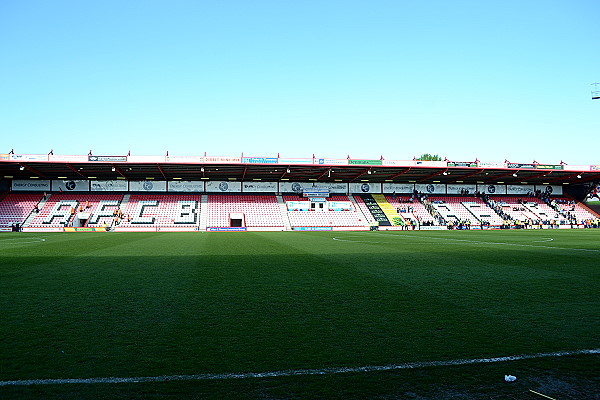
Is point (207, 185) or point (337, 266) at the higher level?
point (207, 185)

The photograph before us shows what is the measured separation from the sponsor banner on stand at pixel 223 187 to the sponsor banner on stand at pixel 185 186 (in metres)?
0.98

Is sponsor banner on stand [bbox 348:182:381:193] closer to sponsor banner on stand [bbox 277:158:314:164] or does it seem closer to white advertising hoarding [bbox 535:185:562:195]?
sponsor banner on stand [bbox 277:158:314:164]

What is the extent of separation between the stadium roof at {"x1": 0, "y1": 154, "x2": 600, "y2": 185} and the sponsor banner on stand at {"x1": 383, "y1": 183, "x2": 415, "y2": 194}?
2.45 ft

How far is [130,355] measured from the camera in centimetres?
410

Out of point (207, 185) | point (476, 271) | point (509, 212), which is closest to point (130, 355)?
point (476, 271)

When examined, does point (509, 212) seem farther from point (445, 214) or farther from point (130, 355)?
point (130, 355)

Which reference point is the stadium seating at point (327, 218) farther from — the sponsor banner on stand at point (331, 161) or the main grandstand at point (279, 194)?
the sponsor banner on stand at point (331, 161)

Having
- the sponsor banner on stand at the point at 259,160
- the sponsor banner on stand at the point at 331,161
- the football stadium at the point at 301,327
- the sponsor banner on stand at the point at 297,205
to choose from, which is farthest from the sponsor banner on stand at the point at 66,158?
the football stadium at the point at 301,327

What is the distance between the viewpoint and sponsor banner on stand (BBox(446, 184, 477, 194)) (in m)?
54.0

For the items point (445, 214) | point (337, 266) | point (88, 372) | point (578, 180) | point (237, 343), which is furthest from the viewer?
point (578, 180)

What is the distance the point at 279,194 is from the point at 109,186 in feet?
67.4

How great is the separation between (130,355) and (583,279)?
9525mm

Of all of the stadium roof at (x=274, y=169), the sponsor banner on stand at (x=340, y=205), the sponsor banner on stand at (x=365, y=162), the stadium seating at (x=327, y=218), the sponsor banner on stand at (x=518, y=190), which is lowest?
the stadium seating at (x=327, y=218)

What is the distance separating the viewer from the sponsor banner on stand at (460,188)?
54.0m
